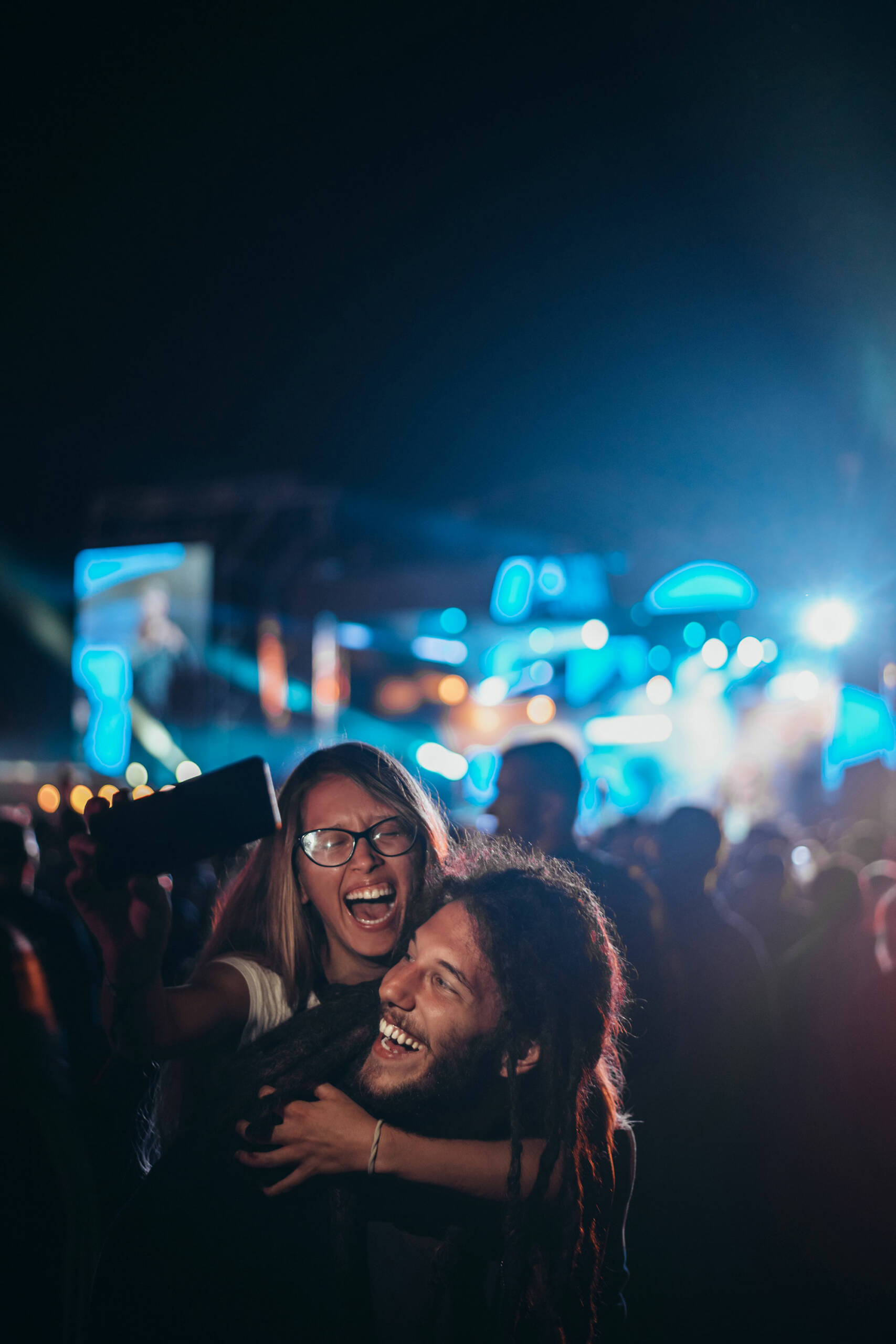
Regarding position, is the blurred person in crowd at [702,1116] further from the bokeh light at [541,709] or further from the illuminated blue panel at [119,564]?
the illuminated blue panel at [119,564]

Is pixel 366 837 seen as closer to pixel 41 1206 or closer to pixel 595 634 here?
pixel 41 1206

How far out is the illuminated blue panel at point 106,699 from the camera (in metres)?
10.3

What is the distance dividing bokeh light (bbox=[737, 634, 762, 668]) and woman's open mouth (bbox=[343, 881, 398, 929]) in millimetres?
7425

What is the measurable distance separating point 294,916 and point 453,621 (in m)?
11.0

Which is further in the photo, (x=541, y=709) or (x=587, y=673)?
(x=541, y=709)

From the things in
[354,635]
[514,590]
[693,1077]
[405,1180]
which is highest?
[354,635]

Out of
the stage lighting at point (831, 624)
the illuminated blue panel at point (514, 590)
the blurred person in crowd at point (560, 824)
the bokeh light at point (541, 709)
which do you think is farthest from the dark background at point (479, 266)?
the blurred person in crowd at point (560, 824)

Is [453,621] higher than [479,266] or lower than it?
lower

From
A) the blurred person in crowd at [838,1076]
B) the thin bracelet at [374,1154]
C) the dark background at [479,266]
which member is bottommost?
the blurred person in crowd at [838,1076]

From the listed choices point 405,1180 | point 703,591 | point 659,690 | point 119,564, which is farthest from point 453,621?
point 405,1180

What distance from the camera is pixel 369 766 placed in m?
1.33

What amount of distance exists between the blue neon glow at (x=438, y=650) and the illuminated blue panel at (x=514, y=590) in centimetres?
301

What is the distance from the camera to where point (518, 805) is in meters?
2.61

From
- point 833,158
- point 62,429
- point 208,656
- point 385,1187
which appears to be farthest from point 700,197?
point 208,656
